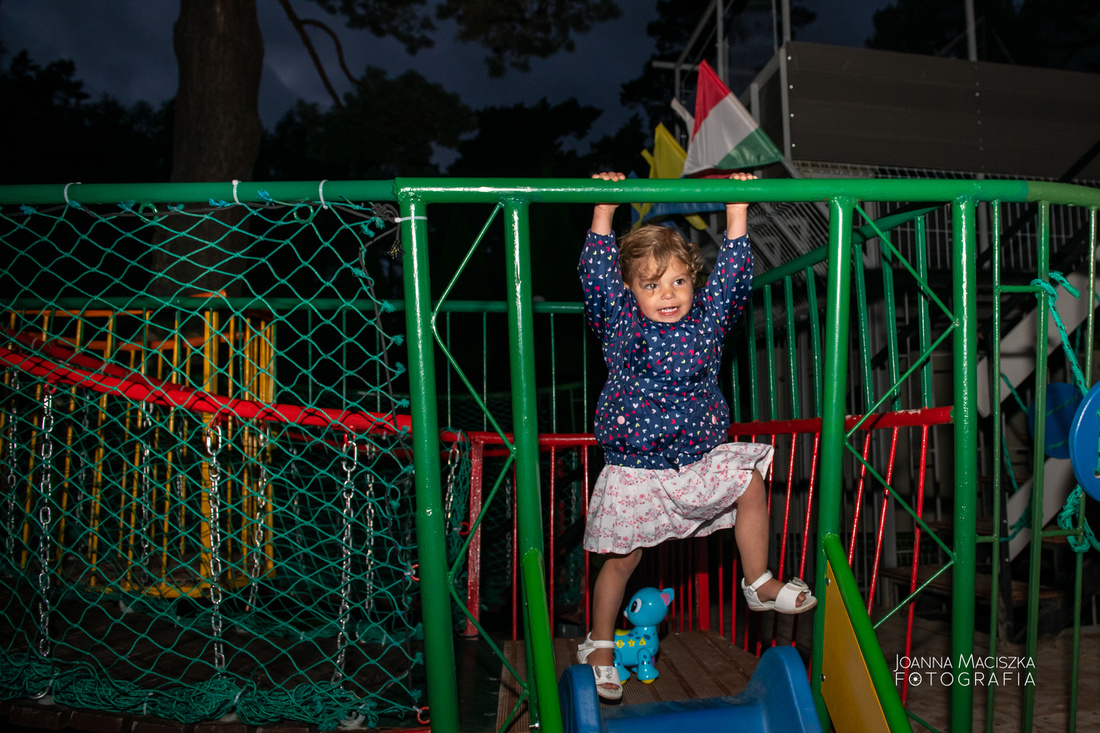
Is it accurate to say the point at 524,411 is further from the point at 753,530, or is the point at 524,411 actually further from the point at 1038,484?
the point at 1038,484

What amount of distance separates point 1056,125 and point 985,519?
4.86 meters

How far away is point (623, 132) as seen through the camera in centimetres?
1969

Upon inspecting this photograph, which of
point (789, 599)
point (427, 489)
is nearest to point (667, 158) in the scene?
point (789, 599)

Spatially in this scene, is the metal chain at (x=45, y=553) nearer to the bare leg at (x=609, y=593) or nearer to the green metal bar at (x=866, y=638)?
the bare leg at (x=609, y=593)

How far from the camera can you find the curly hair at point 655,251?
6.84ft

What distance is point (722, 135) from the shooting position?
6422 mm

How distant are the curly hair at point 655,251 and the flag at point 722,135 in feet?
14.2

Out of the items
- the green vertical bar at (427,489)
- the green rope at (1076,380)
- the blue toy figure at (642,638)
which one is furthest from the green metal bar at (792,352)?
the green vertical bar at (427,489)

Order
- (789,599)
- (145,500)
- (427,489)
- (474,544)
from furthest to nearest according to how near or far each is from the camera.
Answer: (474,544) → (145,500) → (789,599) → (427,489)

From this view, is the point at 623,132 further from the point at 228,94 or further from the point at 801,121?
the point at 228,94

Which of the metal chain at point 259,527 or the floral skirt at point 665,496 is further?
the metal chain at point 259,527

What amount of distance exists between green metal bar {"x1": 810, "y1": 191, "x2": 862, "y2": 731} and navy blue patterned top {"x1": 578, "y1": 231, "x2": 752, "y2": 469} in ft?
1.05

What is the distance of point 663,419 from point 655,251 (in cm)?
51

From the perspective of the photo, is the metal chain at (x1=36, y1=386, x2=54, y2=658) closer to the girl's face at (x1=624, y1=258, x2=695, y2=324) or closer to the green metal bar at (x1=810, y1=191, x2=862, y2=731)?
the girl's face at (x1=624, y1=258, x2=695, y2=324)
